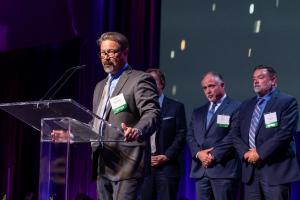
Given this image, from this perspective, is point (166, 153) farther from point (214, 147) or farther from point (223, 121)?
point (223, 121)

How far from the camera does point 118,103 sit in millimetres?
2725

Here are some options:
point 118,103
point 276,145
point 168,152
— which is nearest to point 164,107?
point 168,152

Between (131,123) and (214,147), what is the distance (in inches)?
73.9

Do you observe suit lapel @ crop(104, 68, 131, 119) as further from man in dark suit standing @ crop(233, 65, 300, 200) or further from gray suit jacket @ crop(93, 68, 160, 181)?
man in dark suit standing @ crop(233, 65, 300, 200)

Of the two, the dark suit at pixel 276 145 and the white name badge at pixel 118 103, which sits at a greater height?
the white name badge at pixel 118 103

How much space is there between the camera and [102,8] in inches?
231

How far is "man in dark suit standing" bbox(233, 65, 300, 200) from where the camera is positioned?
160 inches

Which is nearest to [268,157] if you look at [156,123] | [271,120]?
[271,120]

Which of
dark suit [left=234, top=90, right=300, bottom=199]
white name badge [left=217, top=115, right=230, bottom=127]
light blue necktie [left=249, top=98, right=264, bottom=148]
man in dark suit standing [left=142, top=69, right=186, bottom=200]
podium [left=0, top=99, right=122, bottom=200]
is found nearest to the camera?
podium [left=0, top=99, right=122, bottom=200]

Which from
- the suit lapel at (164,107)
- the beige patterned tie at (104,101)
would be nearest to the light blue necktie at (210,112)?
the suit lapel at (164,107)

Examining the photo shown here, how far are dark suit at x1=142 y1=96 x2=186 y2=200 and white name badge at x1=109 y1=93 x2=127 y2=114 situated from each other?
195cm

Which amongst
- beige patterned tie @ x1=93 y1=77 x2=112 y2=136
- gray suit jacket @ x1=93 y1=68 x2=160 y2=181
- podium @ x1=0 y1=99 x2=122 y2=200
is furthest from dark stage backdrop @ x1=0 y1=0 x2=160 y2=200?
podium @ x1=0 y1=99 x2=122 y2=200

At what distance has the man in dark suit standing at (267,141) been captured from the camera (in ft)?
13.3

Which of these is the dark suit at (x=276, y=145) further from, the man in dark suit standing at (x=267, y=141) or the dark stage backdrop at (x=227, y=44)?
the dark stage backdrop at (x=227, y=44)
